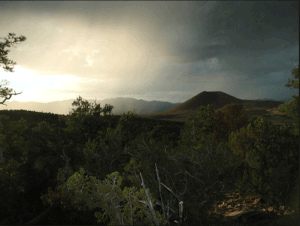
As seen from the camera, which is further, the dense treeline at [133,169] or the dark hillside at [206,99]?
the dark hillside at [206,99]

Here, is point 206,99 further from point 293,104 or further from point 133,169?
point 133,169

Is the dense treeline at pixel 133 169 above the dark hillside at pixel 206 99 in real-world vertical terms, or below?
below

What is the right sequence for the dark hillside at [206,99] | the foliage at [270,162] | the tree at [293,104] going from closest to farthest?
the tree at [293,104] < the foliage at [270,162] < the dark hillside at [206,99]

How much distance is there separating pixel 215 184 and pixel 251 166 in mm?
5137

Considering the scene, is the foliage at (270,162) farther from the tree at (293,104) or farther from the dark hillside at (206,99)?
the dark hillside at (206,99)

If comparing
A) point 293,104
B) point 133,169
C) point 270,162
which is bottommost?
point 270,162

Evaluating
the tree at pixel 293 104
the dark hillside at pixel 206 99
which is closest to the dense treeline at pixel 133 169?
the tree at pixel 293 104

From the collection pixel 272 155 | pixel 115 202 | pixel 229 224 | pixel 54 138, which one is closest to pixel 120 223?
pixel 115 202

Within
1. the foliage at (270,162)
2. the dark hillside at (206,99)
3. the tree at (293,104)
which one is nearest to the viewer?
the tree at (293,104)

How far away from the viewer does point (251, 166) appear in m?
11.8

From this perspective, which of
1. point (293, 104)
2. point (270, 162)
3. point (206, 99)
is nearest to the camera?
point (293, 104)

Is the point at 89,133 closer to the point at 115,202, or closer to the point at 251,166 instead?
the point at 115,202

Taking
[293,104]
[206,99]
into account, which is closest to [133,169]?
[293,104]

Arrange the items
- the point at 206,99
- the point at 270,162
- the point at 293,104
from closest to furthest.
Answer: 1. the point at 293,104
2. the point at 270,162
3. the point at 206,99
